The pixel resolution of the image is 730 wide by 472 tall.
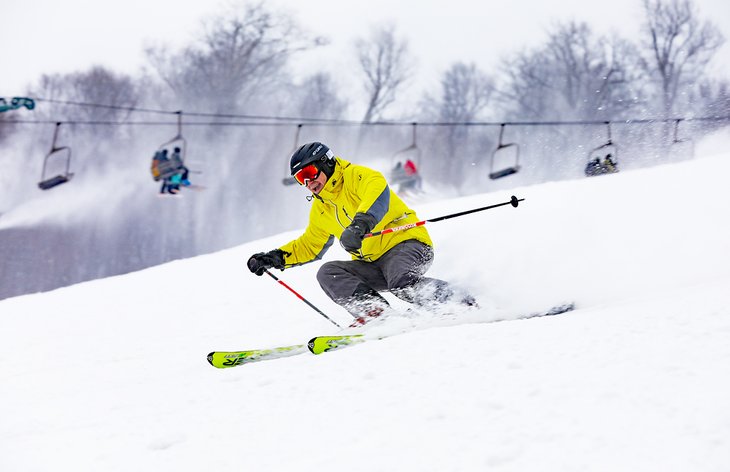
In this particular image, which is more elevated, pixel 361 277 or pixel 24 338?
pixel 361 277

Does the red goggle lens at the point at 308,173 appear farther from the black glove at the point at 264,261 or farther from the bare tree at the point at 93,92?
the bare tree at the point at 93,92

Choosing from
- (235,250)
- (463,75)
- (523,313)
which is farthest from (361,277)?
(463,75)

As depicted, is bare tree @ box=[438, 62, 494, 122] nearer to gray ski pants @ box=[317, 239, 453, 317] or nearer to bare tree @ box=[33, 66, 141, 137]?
bare tree @ box=[33, 66, 141, 137]

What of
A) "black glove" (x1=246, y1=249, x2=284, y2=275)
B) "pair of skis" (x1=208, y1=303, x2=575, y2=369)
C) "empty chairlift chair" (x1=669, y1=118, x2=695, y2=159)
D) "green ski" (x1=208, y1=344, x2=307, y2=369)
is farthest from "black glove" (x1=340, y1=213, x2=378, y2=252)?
"empty chairlift chair" (x1=669, y1=118, x2=695, y2=159)

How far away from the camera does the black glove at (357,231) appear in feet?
13.0

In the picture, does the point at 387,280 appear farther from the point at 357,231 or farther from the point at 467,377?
the point at 467,377

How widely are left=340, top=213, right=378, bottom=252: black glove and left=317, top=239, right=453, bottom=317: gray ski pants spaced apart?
16.6 inches

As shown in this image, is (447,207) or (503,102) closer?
(447,207)

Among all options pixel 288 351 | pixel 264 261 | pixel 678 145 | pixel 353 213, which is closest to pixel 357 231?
pixel 353 213

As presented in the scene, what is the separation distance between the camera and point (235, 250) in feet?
32.9

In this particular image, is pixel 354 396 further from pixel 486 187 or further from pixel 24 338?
pixel 486 187

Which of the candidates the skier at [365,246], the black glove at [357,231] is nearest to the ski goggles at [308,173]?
the skier at [365,246]

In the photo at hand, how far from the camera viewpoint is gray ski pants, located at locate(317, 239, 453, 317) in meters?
4.32

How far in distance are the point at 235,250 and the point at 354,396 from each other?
24.3ft
